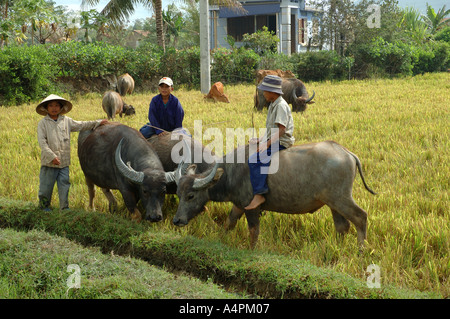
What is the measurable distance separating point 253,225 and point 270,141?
0.81 meters

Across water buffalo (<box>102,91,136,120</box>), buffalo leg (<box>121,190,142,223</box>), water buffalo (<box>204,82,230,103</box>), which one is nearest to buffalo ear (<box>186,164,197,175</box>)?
buffalo leg (<box>121,190,142,223</box>)

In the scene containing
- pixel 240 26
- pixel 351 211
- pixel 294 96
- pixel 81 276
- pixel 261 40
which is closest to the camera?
pixel 81 276

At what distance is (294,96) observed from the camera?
1120 cm

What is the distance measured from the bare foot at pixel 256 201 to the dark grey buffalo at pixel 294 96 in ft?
23.6

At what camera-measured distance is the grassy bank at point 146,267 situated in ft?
10.8

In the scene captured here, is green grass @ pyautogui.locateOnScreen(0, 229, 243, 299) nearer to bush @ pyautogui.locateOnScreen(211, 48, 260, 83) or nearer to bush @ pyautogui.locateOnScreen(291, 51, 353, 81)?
bush @ pyautogui.locateOnScreen(211, 48, 260, 83)

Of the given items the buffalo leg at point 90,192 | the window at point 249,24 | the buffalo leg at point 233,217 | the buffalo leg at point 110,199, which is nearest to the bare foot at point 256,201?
the buffalo leg at point 233,217

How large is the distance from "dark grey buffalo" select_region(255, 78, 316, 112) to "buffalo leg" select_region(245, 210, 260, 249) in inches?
281

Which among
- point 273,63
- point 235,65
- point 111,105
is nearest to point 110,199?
point 111,105

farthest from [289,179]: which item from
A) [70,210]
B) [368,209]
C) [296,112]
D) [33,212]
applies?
[296,112]

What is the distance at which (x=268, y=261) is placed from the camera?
3777 millimetres

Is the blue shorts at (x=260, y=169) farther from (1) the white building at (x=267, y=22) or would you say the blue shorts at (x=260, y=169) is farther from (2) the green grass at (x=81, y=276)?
(1) the white building at (x=267, y=22)

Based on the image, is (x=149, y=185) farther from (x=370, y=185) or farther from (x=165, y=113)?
(x=370, y=185)

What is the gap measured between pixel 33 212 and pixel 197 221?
1865 millimetres
